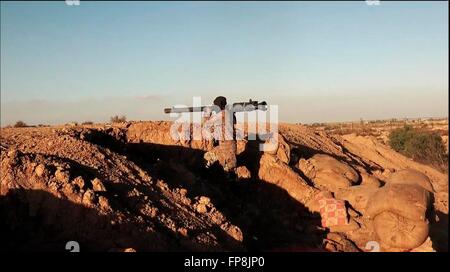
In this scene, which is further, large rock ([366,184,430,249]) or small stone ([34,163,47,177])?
large rock ([366,184,430,249])

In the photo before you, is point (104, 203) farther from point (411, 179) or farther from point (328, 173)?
point (411, 179)

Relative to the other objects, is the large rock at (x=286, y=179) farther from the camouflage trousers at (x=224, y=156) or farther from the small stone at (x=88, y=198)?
the small stone at (x=88, y=198)

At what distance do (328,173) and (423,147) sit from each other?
617 inches

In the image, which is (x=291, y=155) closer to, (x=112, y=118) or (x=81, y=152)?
(x=81, y=152)

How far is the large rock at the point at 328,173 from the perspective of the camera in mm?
11867

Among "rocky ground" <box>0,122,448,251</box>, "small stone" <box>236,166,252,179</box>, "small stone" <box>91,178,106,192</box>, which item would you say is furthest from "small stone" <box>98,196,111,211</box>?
"small stone" <box>236,166,252,179</box>

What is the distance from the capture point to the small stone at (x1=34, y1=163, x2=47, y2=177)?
6.72 metres

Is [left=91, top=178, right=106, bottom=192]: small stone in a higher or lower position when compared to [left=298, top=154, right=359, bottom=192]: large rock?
higher

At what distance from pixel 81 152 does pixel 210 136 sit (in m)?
4.05

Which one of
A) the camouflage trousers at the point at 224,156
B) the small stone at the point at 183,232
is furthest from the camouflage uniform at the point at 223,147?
the small stone at the point at 183,232

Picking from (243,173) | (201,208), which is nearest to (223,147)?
(243,173)

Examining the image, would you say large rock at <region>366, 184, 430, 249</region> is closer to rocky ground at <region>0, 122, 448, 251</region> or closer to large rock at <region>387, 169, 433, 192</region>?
rocky ground at <region>0, 122, 448, 251</region>

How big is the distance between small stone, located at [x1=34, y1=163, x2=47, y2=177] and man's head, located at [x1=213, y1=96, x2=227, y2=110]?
4.97 meters
